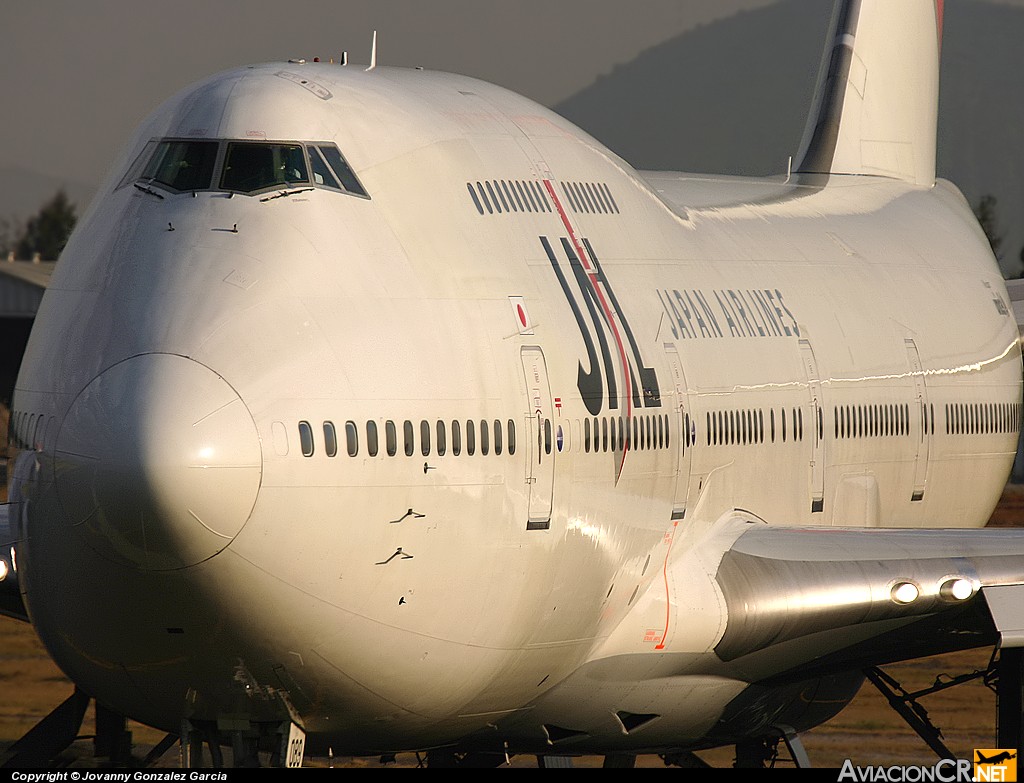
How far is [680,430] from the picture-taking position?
17578 millimetres

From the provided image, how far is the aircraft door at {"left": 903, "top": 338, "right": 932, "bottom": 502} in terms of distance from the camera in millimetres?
24375

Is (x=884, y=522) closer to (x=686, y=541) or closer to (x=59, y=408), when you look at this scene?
(x=686, y=541)

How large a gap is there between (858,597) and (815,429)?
3.63 m

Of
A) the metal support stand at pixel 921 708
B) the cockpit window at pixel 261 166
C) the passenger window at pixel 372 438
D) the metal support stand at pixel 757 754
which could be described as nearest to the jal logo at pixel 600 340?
the cockpit window at pixel 261 166

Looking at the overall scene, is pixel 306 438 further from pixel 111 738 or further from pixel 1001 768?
pixel 1001 768

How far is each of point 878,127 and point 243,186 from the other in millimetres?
18732

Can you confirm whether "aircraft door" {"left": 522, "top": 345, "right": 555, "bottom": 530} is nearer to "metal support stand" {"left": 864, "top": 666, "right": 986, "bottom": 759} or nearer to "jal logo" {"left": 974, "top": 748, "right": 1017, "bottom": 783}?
"jal logo" {"left": 974, "top": 748, "right": 1017, "bottom": 783}

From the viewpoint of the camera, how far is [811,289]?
22156 mm

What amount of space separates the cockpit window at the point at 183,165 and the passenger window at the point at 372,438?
2088 mm

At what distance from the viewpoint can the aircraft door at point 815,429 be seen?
21.0 m

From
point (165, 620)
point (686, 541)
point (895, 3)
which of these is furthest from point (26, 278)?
point (165, 620)

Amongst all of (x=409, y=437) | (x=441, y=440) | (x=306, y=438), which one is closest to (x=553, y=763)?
(x=441, y=440)

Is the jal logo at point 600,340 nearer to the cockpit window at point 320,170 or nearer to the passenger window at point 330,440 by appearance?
the cockpit window at point 320,170

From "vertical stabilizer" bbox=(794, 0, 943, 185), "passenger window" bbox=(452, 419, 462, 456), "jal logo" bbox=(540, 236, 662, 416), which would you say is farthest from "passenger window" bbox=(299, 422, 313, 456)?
"vertical stabilizer" bbox=(794, 0, 943, 185)
